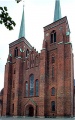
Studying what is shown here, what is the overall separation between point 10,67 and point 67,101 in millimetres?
15569

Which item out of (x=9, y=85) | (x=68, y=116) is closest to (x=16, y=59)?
(x=9, y=85)

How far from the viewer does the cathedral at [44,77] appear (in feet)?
86.6

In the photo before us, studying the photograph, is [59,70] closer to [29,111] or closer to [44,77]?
[44,77]

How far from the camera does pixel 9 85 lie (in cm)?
3466

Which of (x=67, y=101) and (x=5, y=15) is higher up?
(x=5, y=15)

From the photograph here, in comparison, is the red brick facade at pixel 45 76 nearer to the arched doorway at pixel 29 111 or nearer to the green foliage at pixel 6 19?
the arched doorway at pixel 29 111

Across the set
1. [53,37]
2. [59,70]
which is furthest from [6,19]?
[53,37]

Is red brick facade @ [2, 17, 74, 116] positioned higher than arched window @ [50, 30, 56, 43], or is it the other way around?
arched window @ [50, 30, 56, 43]

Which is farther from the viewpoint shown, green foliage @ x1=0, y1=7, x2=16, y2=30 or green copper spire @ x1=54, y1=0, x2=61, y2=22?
green copper spire @ x1=54, y1=0, x2=61, y2=22

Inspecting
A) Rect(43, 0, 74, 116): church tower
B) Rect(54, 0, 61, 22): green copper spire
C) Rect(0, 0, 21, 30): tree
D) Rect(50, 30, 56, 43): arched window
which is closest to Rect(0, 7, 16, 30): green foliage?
Rect(0, 0, 21, 30): tree

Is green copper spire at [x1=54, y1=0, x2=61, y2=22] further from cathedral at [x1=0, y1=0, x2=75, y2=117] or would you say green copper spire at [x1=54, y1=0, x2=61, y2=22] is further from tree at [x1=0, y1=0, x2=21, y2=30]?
tree at [x1=0, y1=0, x2=21, y2=30]

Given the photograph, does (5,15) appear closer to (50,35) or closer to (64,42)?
(64,42)

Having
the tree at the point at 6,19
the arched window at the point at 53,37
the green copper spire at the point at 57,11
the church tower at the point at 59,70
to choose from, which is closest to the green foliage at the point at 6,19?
the tree at the point at 6,19

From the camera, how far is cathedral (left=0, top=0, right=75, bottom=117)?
26.4m
